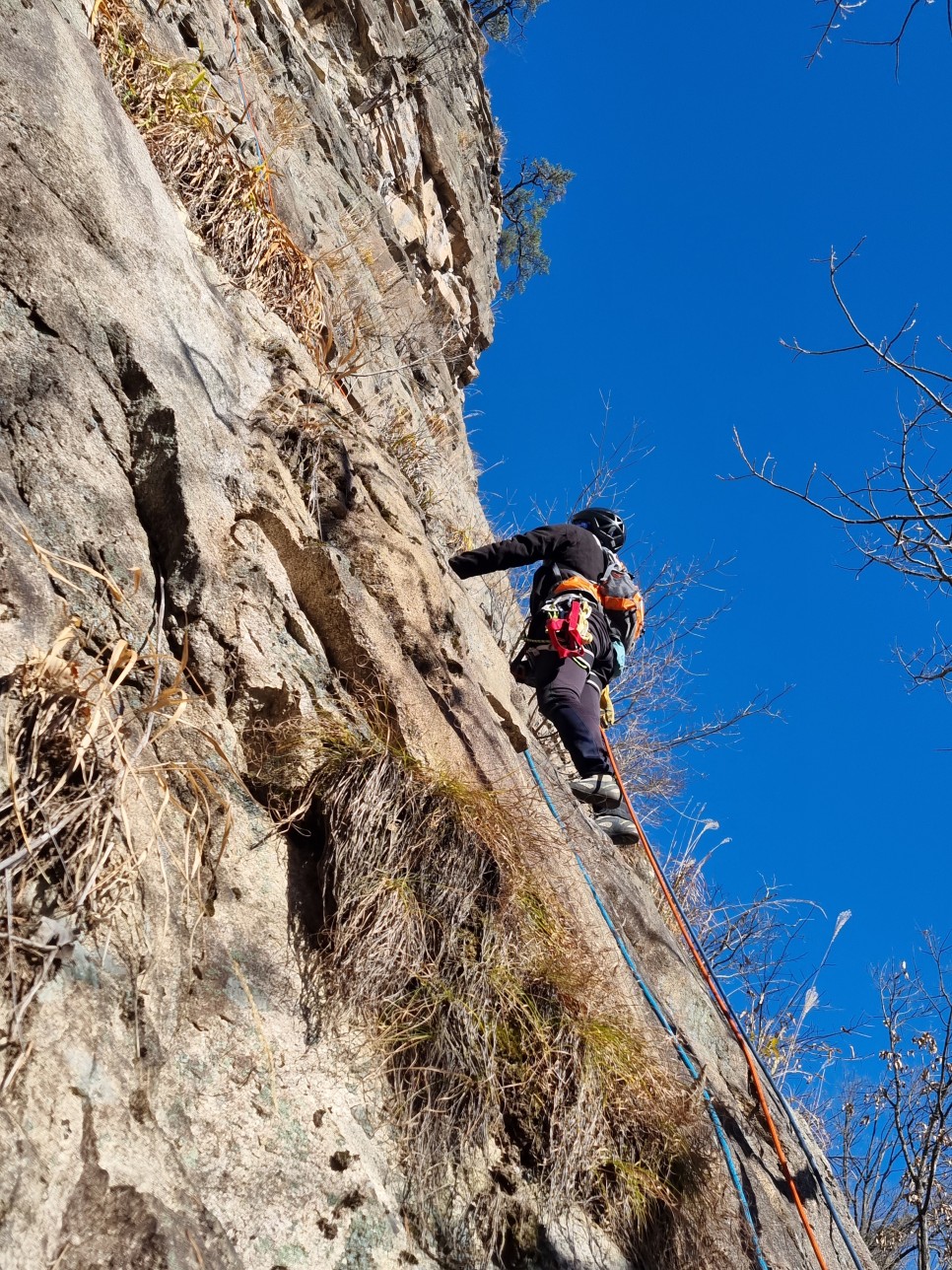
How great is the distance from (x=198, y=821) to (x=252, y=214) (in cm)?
366

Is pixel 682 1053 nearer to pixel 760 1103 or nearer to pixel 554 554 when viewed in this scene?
pixel 760 1103

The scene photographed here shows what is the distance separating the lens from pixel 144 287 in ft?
12.0

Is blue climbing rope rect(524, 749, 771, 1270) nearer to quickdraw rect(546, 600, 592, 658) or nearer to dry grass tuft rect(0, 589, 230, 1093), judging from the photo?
quickdraw rect(546, 600, 592, 658)

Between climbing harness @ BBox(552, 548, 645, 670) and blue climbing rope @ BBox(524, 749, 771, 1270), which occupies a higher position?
climbing harness @ BBox(552, 548, 645, 670)

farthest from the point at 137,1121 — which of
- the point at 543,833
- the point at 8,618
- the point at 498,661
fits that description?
the point at 498,661

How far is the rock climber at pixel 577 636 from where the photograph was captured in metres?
5.46

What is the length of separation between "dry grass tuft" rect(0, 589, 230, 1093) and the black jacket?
333cm

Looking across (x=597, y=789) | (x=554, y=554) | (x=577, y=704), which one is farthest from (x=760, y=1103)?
(x=554, y=554)

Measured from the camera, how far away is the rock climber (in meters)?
5.46

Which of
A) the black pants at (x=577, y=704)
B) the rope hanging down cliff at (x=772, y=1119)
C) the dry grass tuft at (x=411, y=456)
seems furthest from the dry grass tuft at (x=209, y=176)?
the rope hanging down cliff at (x=772, y=1119)

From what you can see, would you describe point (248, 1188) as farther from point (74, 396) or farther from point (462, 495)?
point (462, 495)

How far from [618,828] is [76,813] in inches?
146

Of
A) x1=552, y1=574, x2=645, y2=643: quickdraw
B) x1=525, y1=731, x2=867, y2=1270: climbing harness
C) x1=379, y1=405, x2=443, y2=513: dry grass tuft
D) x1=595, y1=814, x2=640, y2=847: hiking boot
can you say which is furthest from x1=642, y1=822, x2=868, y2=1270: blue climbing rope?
x1=379, y1=405, x2=443, y2=513: dry grass tuft

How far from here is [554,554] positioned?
242 inches
